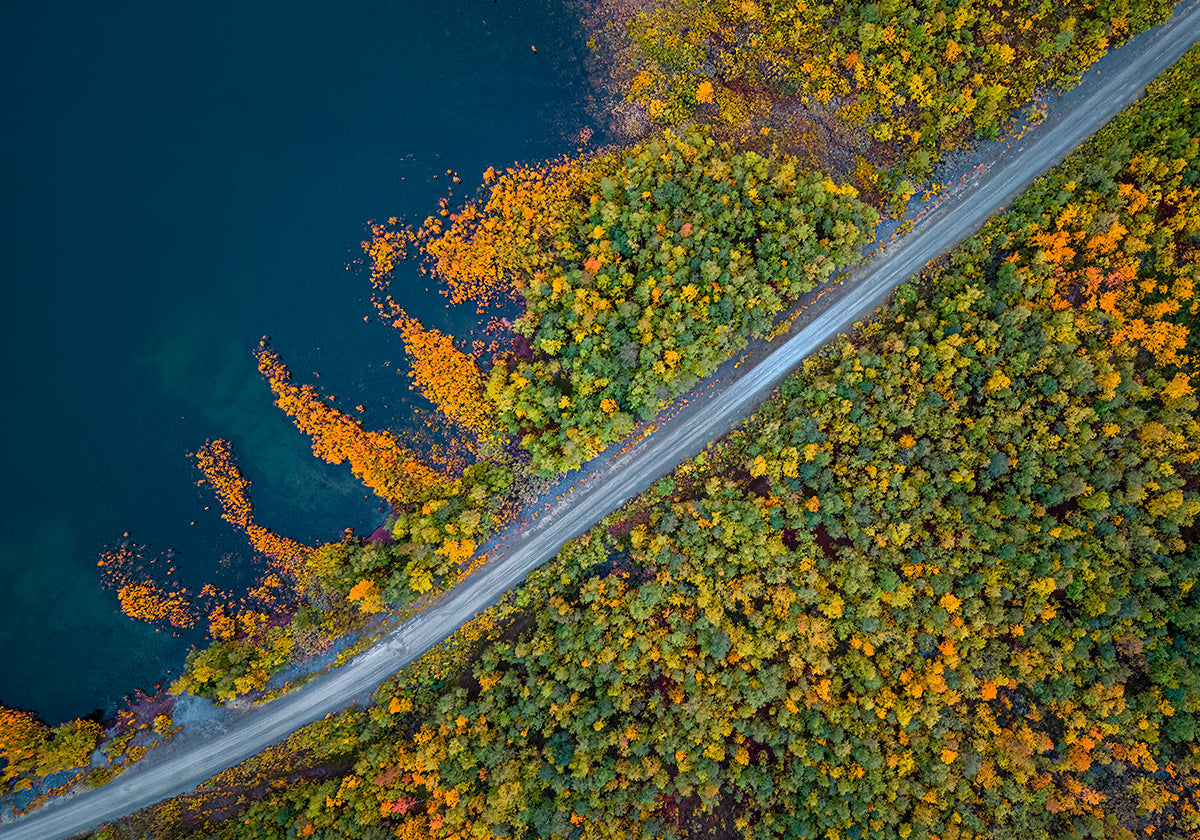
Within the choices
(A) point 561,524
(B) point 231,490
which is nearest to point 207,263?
(B) point 231,490

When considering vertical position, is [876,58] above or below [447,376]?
above

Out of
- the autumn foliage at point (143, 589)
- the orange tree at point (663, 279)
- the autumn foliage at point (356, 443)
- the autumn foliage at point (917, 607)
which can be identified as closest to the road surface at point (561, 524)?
the autumn foliage at point (917, 607)

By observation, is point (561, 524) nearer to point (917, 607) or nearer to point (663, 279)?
point (663, 279)

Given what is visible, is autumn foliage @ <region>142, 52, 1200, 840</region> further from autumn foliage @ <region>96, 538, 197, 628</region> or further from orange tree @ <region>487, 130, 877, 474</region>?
autumn foliage @ <region>96, 538, 197, 628</region>

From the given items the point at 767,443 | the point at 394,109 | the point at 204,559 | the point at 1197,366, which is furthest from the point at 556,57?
the point at 1197,366

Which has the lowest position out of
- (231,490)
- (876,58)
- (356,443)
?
(356,443)

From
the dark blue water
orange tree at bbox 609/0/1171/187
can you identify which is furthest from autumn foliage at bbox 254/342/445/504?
orange tree at bbox 609/0/1171/187

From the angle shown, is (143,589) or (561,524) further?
(143,589)
